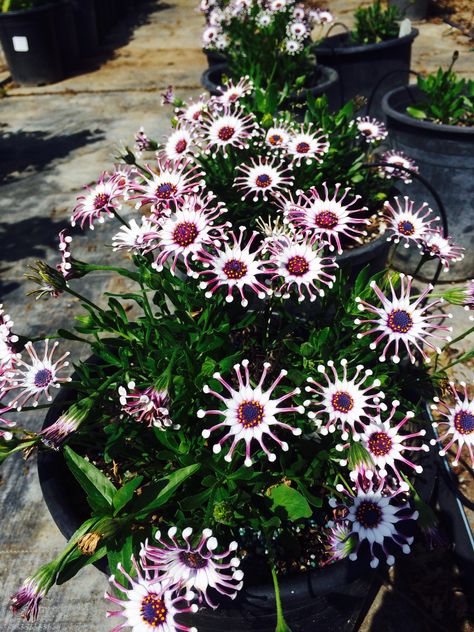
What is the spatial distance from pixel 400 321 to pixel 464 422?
11.5 inches

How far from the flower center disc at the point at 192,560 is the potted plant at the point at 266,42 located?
116 inches

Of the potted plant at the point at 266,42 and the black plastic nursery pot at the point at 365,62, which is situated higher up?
the potted plant at the point at 266,42

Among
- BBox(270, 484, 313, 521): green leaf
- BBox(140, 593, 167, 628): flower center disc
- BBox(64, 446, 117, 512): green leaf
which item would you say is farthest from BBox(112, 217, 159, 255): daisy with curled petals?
BBox(140, 593, 167, 628): flower center disc

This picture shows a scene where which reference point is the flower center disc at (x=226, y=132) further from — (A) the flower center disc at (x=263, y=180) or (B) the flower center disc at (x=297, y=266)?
(B) the flower center disc at (x=297, y=266)

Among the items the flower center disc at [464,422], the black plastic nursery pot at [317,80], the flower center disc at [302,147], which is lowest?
the black plastic nursery pot at [317,80]

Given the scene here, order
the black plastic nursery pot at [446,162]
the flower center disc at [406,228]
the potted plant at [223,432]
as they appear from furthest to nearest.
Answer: the black plastic nursery pot at [446,162] → the flower center disc at [406,228] → the potted plant at [223,432]

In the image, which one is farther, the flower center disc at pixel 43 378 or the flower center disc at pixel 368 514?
the flower center disc at pixel 43 378

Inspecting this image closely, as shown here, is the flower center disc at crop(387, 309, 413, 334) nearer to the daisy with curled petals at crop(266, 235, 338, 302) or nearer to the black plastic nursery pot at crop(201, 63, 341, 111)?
the daisy with curled petals at crop(266, 235, 338, 302)

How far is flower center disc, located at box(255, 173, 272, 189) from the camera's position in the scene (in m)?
1.70

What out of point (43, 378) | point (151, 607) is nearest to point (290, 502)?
point (151, 607)

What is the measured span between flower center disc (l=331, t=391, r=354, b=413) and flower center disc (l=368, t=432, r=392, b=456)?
9 centimetres

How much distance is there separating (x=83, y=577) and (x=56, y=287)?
1.19 meters

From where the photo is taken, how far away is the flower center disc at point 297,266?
1311 millimetres

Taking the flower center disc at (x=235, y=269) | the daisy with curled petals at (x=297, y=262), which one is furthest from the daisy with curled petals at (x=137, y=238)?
the daisy with curled petals at (x=297, y=262)
